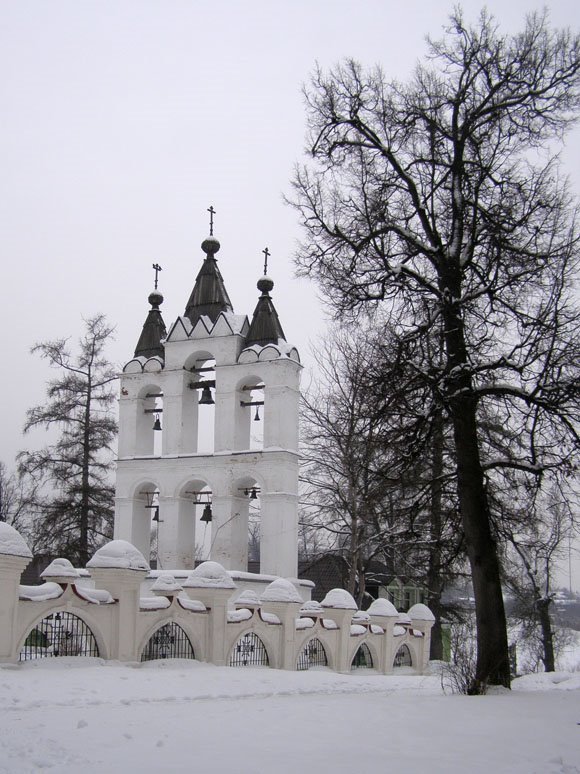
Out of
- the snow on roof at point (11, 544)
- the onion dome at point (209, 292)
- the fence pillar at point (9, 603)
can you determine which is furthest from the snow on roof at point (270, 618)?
the onion dome at point (209, 292)

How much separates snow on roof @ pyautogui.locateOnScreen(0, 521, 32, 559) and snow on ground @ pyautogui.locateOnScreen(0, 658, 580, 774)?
147 centimetres

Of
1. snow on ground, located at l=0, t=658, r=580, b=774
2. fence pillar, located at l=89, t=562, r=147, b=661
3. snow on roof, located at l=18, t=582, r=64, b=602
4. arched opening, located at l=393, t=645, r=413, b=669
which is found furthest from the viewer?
arched opening, located at l=393, t=645, r=413, b=669

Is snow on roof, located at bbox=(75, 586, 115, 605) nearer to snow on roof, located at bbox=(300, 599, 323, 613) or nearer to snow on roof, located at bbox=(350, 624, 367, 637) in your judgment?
snow on roof, located at bbox=(300, 599, 323, 613)

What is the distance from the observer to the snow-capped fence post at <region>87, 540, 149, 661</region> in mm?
13773

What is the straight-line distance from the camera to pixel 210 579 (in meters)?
16.0

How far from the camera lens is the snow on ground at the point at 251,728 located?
21.5ft

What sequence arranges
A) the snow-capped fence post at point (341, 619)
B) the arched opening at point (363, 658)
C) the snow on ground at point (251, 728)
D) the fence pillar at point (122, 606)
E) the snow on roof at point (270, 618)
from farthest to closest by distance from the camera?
the arched opening at point (363, 658), the snow-capped fence post at point (341, 619), the snow on roof at point (270, 618), the fence pillar at point (122, 606), the snow on ground at point (251, 728)

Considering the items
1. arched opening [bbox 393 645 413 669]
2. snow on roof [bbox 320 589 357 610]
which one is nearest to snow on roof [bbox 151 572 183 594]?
snow on roof [bbox 320 589 357 610]

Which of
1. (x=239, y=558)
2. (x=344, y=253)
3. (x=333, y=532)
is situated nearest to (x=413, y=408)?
(x=344, y=253)

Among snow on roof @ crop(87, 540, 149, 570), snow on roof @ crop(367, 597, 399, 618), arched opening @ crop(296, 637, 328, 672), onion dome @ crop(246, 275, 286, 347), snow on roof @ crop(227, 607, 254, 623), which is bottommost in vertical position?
arched opening @ crop(296, 637, 328, 672)

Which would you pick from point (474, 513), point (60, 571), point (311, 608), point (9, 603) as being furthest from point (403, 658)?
point (9, 603)

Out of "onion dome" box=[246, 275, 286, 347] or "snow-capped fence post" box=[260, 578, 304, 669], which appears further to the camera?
"onion dome" box=[246, 275, 286, 347]

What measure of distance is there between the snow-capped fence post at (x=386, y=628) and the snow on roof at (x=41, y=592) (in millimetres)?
11270

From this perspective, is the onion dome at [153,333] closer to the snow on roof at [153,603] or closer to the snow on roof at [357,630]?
the snow on roof at [357,630]
